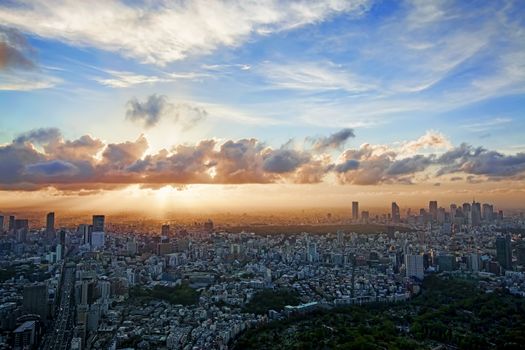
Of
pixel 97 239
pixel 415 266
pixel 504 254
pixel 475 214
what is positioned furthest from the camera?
A: pixel 475 214

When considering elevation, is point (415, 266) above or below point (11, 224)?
below

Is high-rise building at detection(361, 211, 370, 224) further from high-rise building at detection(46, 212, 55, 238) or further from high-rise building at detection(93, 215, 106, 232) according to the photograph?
high-rise building at detection(46, 212, 55, 238)

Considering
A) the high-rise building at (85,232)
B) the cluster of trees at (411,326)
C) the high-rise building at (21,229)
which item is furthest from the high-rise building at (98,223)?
the cluster of trees at (411,326)

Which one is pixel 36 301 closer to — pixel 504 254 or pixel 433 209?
pixel 504 254

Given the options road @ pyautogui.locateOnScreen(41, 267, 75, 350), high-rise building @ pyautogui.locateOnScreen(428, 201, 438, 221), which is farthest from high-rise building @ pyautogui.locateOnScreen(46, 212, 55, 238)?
high-rise building @ pyautogui.locateOnScreen(428, 201, 438, 221)

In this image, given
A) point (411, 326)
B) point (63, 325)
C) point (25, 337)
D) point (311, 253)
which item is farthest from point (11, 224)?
point (411, 326)

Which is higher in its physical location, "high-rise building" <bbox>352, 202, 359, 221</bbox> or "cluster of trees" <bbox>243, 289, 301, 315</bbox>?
"high-rise building" <bbox>352, 202, 359, 221</bbox>

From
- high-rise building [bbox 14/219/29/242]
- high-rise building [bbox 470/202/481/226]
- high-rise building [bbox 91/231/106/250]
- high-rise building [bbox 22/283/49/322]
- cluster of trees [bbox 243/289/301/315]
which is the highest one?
high-rise building [bbox 470/202/481/226]

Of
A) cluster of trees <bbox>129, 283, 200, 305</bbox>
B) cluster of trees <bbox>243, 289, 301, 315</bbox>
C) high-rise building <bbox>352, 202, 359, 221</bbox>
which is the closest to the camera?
cluster of trees <bbox>243, 289, 301, 315</bbox>
